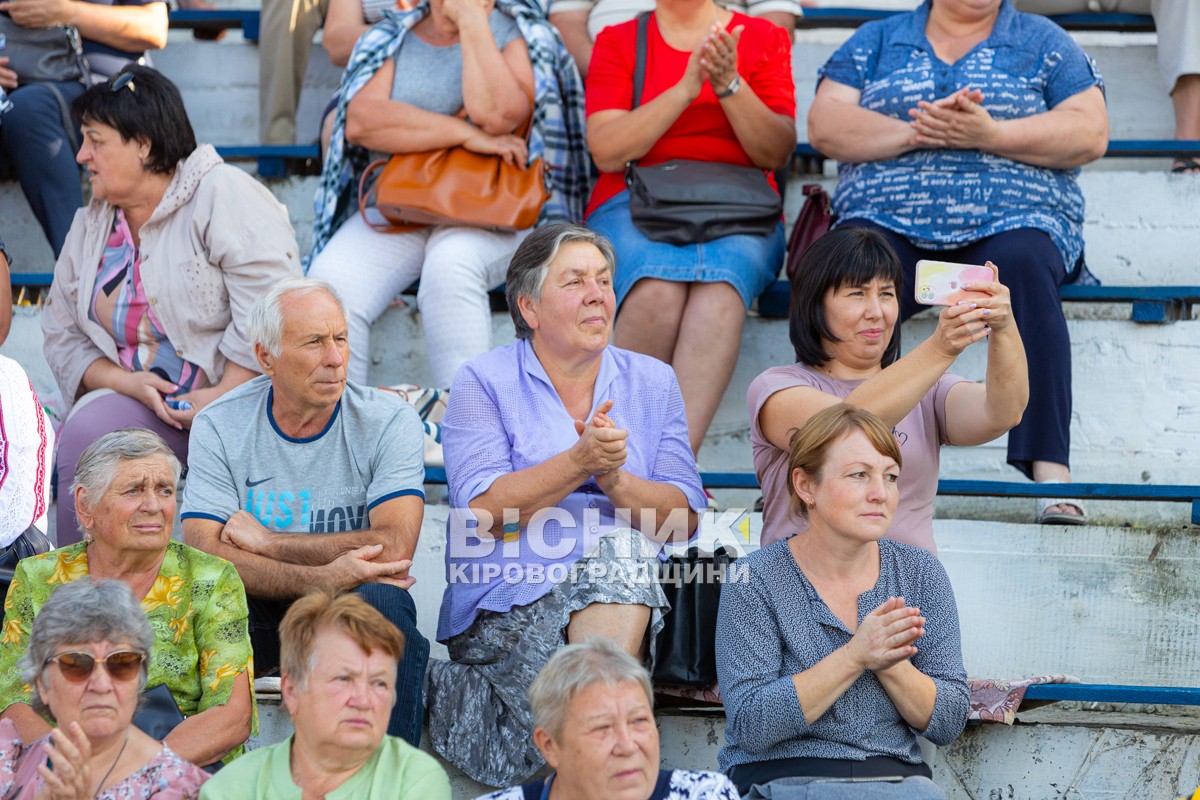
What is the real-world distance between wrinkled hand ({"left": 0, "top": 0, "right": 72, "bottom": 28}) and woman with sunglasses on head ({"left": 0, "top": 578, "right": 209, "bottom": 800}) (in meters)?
2.51

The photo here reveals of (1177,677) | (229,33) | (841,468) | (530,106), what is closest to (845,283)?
(841,468)

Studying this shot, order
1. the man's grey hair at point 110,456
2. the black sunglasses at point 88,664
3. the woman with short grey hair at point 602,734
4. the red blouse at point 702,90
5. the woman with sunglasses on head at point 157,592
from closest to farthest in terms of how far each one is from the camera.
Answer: the woman with short grey hair at point 602,734
the black sunglasses at point 88,664
the woman with sunglasses on head at point 157,592
the man's grey hair at point 110,456
the red blouse at point 702,90

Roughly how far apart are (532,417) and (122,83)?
1.43m

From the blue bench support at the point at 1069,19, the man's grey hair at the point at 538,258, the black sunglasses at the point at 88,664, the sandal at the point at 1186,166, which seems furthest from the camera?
the blue bench support at the point at 1069,19

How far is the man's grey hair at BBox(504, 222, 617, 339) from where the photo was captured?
9.85ft

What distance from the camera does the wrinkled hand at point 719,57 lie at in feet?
11.8

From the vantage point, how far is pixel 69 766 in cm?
225

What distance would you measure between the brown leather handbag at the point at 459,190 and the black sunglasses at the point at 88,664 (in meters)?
1.80

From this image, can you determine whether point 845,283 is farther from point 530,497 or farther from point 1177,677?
point 1177,677

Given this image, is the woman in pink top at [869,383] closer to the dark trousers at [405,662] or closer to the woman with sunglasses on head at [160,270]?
the dark trousers at [405,662]

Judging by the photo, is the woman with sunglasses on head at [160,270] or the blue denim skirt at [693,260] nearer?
the woman with sunglasses on head at [160,270]

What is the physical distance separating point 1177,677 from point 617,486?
1.28m

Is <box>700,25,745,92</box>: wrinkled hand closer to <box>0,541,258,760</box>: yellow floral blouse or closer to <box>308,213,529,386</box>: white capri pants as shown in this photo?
<box>308,213,529,386</box>: white capri pants

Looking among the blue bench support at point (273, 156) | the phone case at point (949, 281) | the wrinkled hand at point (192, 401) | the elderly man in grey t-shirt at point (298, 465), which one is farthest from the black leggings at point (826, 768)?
the blue bench support at point (273, 156)
